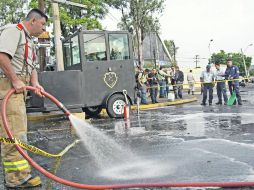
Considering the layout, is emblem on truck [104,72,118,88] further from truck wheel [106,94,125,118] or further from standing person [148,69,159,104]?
standing person [148,69,159,104]

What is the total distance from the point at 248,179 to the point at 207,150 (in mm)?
1661

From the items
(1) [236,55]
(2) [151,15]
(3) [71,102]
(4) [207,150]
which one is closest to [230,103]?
(3) [71,102]

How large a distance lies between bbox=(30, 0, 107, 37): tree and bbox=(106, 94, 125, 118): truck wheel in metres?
18.0

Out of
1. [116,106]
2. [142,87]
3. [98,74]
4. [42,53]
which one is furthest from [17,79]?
[42,53]

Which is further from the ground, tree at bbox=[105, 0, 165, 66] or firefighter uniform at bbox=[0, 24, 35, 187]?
tree at bbox=[105, 0, 165, 66]

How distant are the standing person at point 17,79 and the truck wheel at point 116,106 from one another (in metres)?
6.83

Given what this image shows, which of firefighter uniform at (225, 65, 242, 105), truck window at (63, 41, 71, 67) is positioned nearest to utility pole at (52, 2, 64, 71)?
truck window at (63, 41, 71, 67)

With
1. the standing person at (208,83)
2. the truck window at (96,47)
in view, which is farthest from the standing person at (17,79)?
the standing person at (208,83)

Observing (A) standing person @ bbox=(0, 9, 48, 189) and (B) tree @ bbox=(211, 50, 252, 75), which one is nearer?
(A) standing person @ bbox=(0, 9, 48, 189)

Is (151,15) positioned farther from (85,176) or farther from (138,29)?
(85,176)

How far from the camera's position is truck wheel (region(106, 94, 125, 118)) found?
11.0 m

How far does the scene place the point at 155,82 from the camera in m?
17.1

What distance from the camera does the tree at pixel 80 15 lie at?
29406 millimetres

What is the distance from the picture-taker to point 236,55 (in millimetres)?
88000
